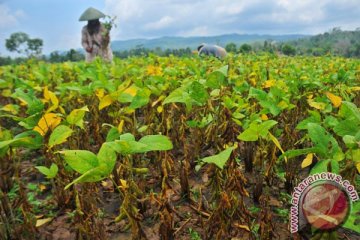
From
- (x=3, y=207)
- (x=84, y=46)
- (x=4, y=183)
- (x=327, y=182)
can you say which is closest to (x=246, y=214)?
(x=327, y=182)

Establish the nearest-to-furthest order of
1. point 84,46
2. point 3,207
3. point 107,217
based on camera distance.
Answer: point 3,207 → point 107,217 → point 84,46

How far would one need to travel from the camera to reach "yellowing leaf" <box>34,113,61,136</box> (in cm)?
179

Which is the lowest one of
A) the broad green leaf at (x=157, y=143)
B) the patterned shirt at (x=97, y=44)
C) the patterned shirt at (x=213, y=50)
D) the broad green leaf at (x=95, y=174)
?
the patterned shirt at (x=213, y=50)

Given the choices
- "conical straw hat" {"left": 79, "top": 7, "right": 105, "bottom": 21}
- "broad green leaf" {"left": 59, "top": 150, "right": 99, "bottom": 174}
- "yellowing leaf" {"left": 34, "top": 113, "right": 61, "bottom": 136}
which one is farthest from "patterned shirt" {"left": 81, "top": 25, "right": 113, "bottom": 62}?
"broad green leaf" {"left": 59, "top": 150, "right": 99, "bottom": 174}

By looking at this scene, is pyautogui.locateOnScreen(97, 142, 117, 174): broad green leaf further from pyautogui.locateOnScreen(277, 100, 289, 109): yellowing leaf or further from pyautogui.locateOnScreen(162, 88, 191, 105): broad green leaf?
pyautogui.locateOnScreen(277, 100, 289, 109): yellowing leaf

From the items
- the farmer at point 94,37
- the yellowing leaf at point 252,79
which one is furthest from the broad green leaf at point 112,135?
the farmer at point 94,37

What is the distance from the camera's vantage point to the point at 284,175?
91.0 inches

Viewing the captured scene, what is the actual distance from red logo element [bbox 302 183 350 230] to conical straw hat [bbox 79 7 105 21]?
818 cm

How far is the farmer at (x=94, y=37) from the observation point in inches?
341

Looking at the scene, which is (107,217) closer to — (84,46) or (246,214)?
(246,214)

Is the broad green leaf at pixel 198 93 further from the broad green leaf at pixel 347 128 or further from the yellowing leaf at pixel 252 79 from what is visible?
the yellowing leaf at pixel 252 79

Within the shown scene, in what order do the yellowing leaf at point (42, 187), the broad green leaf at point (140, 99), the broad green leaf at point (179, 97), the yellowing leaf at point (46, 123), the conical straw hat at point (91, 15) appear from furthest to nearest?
the conical straw hat at point (91, 15), the yellowing leaf at point (42, 187), the broad green leaf at point (140, 99), the broad green leaf at point (179, 97), the yellowing leaf at point (46, 123)

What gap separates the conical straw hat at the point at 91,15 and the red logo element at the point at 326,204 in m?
8.18

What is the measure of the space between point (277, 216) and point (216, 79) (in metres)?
0.90
